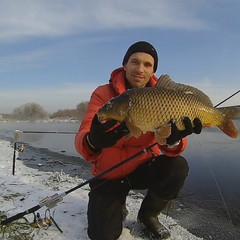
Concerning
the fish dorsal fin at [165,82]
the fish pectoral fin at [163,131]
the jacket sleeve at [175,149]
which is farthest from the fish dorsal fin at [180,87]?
the jacket sleeve at [175,149]

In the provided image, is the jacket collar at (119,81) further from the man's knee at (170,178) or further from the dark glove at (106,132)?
the man's knee at (170,178)

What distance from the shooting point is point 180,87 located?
272 cm

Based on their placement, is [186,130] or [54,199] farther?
[54,199]

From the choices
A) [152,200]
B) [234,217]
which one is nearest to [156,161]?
[152,200]

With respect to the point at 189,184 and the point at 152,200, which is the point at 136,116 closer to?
the point at 152,200

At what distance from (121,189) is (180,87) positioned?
4.04 ft

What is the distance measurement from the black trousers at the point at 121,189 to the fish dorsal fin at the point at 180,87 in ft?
2.46

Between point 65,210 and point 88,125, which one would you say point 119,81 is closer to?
point 88,125

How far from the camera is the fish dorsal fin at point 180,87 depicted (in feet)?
8.82

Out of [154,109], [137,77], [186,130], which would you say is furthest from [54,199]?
[137,77]

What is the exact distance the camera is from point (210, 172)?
267 inches

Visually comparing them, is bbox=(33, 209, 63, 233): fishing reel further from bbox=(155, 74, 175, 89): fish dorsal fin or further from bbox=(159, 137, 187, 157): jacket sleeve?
bbox=(155, 74, 175, 89): fish dorsal fin

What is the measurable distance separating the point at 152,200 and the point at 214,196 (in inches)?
92.5

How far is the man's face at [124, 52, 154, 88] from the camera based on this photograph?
316cm
